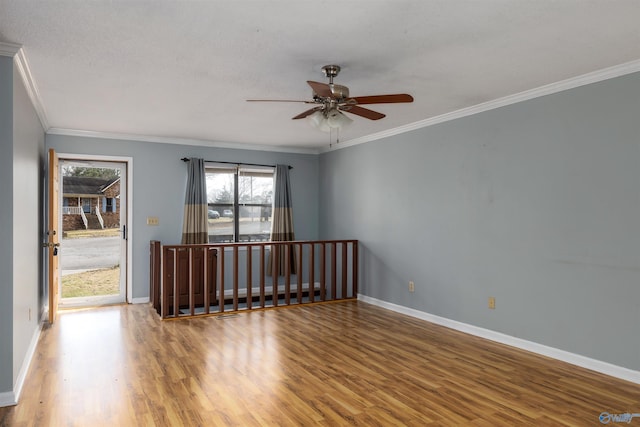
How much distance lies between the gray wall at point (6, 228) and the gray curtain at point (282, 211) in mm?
4387

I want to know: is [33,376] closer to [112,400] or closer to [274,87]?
[112,400]

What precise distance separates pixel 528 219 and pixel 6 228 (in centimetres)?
431

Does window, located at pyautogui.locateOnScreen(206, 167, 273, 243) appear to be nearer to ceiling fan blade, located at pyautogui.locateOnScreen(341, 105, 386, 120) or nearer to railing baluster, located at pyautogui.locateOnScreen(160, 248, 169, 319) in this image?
railing baluster, located at pyautogui.locateOnScreen(160, 248, 169, 319)

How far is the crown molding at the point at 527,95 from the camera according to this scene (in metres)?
3.38

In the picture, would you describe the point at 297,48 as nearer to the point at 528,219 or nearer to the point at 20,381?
the point at 528,219

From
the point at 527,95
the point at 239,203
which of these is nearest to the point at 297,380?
the point at 527,95

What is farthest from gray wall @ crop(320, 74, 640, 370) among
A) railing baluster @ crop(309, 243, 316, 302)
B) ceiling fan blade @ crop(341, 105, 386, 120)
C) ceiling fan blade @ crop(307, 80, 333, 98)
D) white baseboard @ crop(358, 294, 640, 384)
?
ceiling fan blade @ crop(307, 80, 333, 98)

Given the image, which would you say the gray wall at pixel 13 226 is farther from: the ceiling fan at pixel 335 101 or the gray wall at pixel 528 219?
the gray wall at pixel 528 219

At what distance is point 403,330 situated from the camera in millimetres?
4789

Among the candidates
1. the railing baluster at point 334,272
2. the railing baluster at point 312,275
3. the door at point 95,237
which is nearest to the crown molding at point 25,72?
the door at point 95,237

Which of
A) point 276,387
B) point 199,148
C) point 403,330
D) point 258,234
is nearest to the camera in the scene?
point 276,387

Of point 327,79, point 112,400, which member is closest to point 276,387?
point 112,400

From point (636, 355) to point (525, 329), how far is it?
93 cm

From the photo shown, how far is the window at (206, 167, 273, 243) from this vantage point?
685 cm
